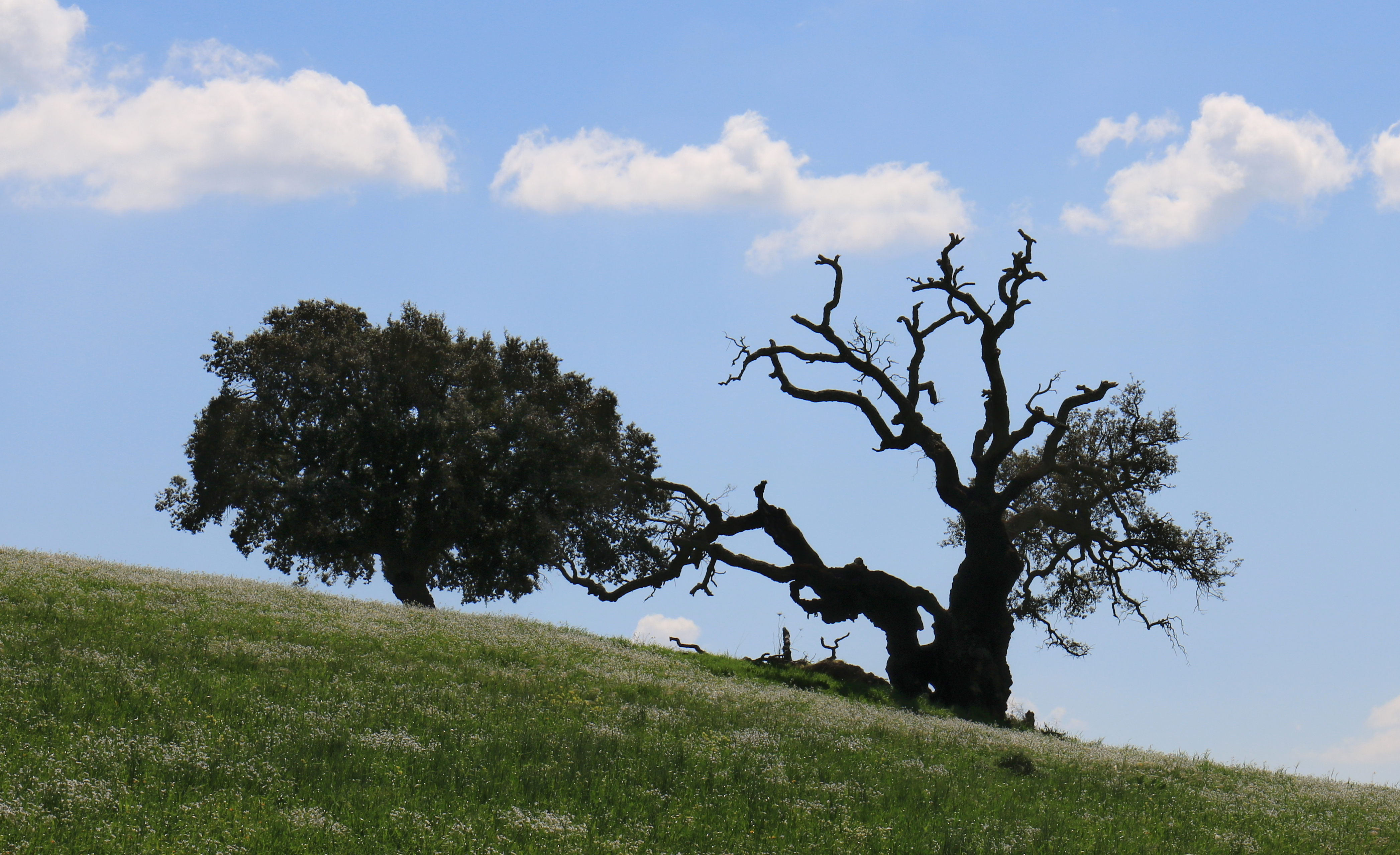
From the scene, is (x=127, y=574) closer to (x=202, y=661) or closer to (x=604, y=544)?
(x=202, y=661)

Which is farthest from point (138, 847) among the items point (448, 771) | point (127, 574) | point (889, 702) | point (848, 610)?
point (848, 610)

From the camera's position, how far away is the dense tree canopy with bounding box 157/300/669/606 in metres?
41.7

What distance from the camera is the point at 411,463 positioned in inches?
1671

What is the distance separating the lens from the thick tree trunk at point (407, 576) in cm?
4391

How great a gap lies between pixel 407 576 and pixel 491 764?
94.3 ft

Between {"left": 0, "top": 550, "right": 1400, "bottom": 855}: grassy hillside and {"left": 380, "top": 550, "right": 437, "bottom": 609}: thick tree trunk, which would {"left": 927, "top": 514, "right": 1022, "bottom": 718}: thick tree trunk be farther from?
{"left": 380, "top": 550, "right": 437, "bottom": 609}: thick tree trunk

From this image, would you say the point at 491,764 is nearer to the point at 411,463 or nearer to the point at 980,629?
the point at 980,629

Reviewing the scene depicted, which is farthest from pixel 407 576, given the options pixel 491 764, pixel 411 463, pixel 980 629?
pixel 491 764

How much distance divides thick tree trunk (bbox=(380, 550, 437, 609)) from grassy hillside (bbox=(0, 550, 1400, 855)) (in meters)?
15.3

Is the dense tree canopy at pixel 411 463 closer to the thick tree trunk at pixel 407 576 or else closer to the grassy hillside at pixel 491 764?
the thick tree trunk at pixel 407 576

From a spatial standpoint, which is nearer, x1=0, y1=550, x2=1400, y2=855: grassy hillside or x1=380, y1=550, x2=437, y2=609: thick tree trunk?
x1=0, y1=550, x2=1400, y2=855: grassy hillside

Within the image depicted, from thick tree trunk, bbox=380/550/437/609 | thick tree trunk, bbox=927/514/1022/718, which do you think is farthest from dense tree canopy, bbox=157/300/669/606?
thick tree trunk, bbox=927/514/1022/718

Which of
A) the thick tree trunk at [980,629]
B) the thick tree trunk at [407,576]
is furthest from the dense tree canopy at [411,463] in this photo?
the thick tree trunk at [980,629]

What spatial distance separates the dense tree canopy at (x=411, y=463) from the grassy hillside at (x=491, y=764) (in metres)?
13.4
